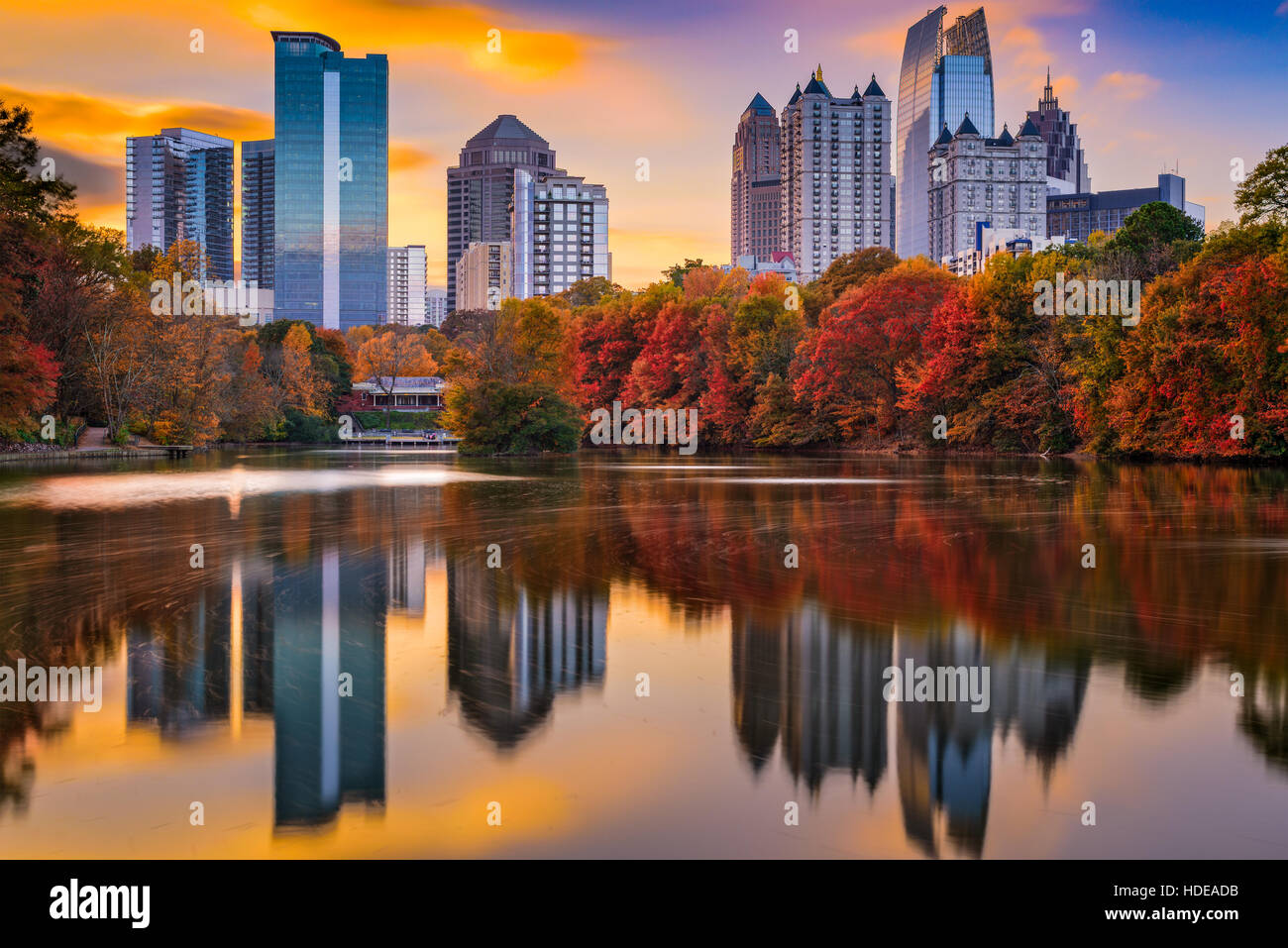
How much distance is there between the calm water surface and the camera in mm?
4469

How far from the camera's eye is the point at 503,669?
7.14 metres

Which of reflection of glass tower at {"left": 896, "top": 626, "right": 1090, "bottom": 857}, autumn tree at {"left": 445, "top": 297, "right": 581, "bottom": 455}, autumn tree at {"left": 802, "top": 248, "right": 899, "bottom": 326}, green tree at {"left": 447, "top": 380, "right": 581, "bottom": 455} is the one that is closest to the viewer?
reflection of glass tower at {"left": 896, "top": 626, "right": 1090, "bottom": 857}

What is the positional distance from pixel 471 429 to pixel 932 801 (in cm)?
4974

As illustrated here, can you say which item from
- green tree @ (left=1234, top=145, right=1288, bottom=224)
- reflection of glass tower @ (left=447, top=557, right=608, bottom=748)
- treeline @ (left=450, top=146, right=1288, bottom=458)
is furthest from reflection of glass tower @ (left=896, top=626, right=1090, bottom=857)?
green tree @ (left=1234, top=145, right=1288, bottom=224)

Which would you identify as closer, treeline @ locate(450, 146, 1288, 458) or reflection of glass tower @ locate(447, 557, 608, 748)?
reflection of glass tower @ locate(447, 557, 608, 748)

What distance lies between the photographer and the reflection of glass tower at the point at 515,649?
618 centimetres

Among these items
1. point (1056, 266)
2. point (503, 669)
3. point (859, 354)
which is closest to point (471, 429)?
point (859, 354)

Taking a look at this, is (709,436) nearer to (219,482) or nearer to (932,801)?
(219,482)

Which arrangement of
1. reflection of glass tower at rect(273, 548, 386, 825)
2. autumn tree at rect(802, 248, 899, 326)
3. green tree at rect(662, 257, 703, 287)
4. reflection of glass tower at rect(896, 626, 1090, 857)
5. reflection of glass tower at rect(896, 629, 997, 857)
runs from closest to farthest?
reflection of glass tower at rect(896, 629, 997, 857) < reflection of glass tower at rect(896, 626, 1090, 857) < reflection of glass tower at rect(273, 548, 386, 825) < autumn tree at rect(802, 248, 899, 326) < green tree at rect(662, 257, 703, 287)

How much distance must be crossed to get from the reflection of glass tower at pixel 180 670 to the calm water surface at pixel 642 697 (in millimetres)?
30

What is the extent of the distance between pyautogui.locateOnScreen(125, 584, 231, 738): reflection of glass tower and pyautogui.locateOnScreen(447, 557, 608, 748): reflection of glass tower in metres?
1.46

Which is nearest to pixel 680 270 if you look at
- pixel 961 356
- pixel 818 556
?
pixel 961 356

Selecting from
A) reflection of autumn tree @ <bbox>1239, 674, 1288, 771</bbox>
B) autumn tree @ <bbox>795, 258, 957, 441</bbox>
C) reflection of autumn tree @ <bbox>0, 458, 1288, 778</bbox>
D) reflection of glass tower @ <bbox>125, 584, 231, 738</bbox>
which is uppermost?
autumn tree @ <bbox>795, 258, 957, 441</bbox>

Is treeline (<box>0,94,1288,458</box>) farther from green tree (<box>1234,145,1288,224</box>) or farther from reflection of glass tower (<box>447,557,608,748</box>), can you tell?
reflection of glass tower (<box>447,557,608,748</box>)
